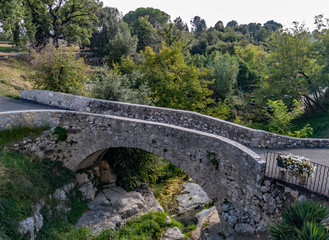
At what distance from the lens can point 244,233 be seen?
9.45 metres

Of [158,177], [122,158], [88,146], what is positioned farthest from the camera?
[158,177]

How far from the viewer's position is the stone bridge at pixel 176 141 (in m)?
9.70

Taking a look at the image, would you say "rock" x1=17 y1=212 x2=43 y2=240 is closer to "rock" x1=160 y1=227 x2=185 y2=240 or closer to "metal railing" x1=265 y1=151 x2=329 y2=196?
"rock" x1=160 y1=227 x2=185 y2=240

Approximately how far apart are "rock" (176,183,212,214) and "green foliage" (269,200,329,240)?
864cm

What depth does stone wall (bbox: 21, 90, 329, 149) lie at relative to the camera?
12.1 metres

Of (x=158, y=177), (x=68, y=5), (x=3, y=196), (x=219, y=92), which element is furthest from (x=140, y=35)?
(x=3, y=196)

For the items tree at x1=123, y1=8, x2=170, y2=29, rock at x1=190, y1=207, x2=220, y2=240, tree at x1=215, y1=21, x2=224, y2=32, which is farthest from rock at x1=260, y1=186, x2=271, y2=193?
tree at x1=215, y1=21, x2=224, y2=32

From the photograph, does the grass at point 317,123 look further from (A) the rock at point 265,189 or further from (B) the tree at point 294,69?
(A) the rock at point 265,189

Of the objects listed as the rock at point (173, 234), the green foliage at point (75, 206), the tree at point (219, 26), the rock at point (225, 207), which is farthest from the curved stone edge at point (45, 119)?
the tree at point (219, 26)

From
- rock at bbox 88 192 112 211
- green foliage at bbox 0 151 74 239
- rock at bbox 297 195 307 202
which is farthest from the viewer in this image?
rock at bbox 88 192 112 211

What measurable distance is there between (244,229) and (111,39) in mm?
33821

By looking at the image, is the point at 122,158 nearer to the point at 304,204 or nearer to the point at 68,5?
the point at 304,204

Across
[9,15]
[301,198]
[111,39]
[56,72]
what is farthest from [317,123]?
[111,39]

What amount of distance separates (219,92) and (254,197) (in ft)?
63.4
